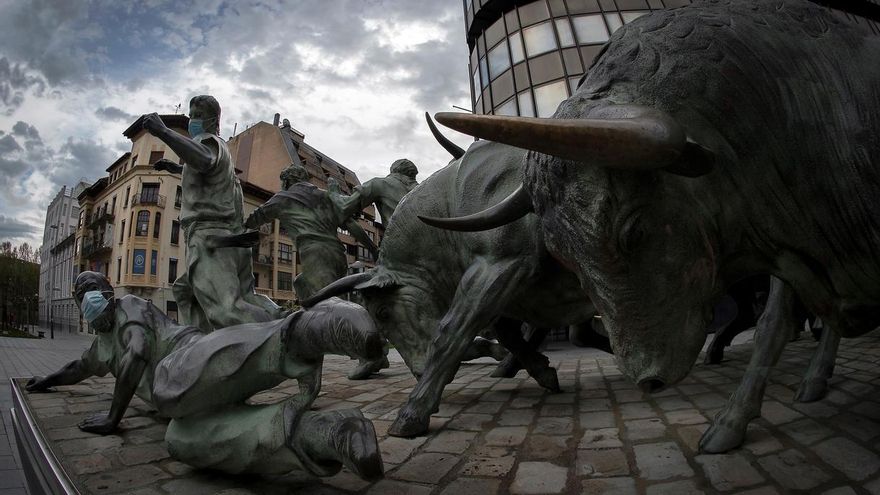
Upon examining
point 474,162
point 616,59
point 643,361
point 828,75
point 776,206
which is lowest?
point 643,361

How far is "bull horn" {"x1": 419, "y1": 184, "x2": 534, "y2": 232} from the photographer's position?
1.60 metres

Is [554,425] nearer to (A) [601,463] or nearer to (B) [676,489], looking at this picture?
(A) [601,463]

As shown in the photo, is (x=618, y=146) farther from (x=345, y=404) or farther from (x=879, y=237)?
(x=345, y=404)

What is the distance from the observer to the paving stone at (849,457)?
58.8 inches

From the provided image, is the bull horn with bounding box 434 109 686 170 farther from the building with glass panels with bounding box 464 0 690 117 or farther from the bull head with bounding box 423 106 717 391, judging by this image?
the building with glass panels with bounding box 464 0 690 117

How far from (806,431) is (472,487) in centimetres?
Result: 157

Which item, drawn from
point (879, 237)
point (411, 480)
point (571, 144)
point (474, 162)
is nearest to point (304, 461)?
point (411, 480)

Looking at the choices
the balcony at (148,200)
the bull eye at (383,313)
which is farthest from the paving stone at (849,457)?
the balcony at (148,200)

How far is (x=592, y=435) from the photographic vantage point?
220 cm

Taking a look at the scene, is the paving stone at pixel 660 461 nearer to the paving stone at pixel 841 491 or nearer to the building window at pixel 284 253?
the paving stone at pixel 841 491

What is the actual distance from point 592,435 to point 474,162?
6.58 ft

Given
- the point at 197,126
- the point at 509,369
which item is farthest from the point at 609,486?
the point at 197,126

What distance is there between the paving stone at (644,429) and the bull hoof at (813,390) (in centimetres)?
87

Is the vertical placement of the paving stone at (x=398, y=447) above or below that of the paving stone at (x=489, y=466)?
below
